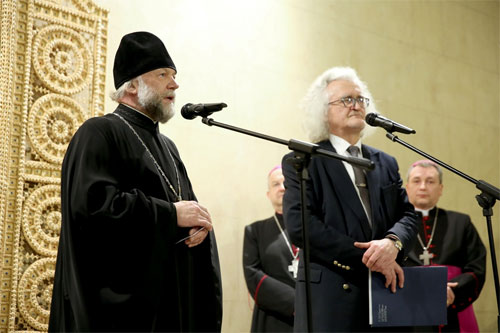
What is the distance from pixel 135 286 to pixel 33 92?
2.05 m

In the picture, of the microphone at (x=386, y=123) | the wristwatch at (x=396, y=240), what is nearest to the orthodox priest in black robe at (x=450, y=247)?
the wristwatch at (x=396, y=240)

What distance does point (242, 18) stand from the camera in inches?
225

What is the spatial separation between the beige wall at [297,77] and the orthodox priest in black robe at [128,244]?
185 centimetres

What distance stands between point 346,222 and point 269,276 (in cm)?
149

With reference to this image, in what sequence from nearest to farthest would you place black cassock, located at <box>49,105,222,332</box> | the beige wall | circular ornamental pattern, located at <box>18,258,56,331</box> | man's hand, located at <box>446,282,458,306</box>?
1. black cassock, located at <box>49,105,222,332</box>
2. circular ornamental pattern, located at <box>18,258,56,331</box>
3. man's hand, located at <box>446,282,458,306</box>
4. the beige wall

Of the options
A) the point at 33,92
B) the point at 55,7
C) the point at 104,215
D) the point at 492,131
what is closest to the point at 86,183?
the point at 104,215

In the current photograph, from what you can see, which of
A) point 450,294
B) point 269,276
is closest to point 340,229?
point 269,276

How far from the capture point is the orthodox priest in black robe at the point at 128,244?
2.71 meters

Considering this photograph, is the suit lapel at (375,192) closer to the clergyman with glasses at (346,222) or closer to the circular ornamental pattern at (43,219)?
the clergyman with glasses at (346,222)

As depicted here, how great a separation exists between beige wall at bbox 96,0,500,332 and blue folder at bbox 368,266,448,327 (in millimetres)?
2297

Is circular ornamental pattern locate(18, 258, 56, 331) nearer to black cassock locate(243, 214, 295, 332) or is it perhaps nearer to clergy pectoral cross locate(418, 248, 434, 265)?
black cassock locate(243, 214, 295, 332)

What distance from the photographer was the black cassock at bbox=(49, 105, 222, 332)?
2.70 m

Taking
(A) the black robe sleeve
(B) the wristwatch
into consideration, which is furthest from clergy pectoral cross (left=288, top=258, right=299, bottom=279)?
(B) the wristwatch

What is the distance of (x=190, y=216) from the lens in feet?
9.43
